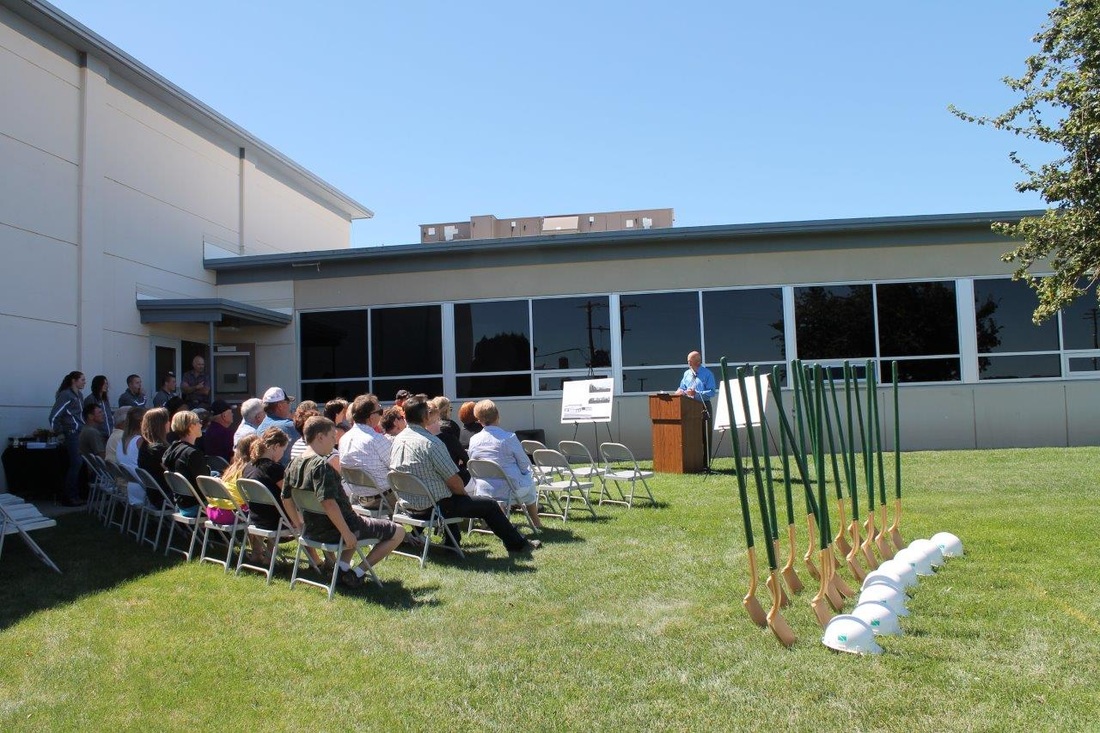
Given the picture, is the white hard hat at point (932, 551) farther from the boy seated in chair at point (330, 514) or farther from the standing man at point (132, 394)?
the standing man at point (132, 394)

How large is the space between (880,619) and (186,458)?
17.5ft

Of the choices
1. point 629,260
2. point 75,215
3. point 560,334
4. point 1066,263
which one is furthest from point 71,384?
point 1066,263

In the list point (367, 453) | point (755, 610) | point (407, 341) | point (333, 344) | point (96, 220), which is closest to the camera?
point (755, 610)

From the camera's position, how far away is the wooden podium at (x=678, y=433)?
11.1 metres

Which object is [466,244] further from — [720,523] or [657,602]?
[657,602]

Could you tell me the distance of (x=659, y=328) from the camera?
14234 mm

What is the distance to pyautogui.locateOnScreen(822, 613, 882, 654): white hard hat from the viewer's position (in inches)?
154

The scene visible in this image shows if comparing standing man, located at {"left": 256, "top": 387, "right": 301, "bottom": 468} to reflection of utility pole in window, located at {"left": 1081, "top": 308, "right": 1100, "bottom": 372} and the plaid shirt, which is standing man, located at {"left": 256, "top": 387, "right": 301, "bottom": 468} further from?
reflection of utility pole in window, located at {"left": 1081, "top": 308, "right": 1100, "bottom": 372}

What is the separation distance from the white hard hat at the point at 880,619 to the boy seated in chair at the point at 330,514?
294 centimetres

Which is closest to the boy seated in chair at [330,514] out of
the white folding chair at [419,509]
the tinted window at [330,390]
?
the white folding chair at [419,509]

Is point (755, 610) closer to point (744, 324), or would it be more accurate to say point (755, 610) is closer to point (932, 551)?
point (932, 551)

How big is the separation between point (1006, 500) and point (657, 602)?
5.13m

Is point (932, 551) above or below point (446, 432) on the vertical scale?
below

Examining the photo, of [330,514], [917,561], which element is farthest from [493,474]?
[917,561]
